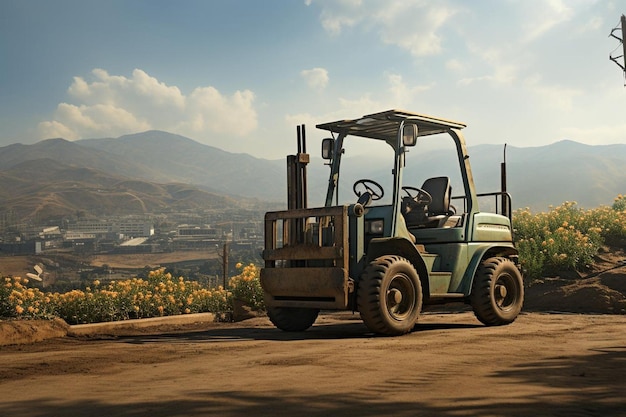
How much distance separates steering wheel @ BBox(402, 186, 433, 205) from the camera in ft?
33.0

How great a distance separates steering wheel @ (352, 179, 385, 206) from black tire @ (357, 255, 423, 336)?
1153mm

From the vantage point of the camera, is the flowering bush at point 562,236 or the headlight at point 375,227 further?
the flowering bush at point 562,236

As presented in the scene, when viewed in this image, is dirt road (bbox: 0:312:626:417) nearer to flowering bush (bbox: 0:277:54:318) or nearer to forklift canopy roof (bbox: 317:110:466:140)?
flowering bush (bbox: 0:277:54:318)

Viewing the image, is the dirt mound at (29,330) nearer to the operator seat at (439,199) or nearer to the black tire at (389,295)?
the black tire at (389,295)

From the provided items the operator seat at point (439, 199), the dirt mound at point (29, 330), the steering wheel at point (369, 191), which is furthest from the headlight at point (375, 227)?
the dirt mound at point (29, 330)

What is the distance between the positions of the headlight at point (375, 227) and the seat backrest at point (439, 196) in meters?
1.30

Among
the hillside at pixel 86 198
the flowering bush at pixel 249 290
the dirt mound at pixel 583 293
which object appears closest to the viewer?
the dirt mound at pixel 583 293

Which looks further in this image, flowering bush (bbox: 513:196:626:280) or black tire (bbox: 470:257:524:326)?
flowering bush (bbox: 513:196:626:280)

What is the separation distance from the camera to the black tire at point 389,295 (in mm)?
8586

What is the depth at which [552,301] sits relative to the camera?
13383 millimetres

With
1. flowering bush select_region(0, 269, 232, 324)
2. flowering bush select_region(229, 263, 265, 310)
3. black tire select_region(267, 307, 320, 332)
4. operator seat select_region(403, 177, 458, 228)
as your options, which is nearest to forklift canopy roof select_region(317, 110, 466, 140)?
operator seat select_region(403, 177, 458, 228)

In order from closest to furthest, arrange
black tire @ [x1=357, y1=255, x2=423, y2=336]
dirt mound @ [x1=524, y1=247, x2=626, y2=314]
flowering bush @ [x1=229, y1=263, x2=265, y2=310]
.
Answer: black tire @ [x1=357, y1=255, x2=423, y2=336]
dirt mound @ [x1=524, y1=247, x2=626, y2=314]
flowering bush @ [x1=229, y1=263, x2=265, y2=310]

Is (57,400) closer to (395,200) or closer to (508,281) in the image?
(395,200)

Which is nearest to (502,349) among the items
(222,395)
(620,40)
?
(222,395)
